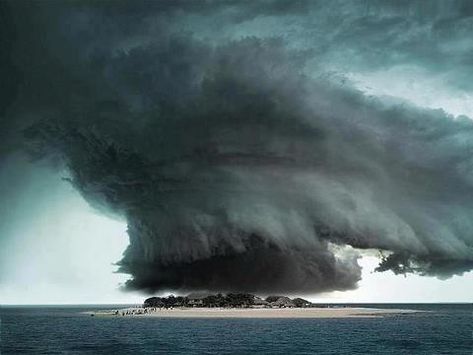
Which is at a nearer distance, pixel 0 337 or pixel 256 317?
pixel 0 337

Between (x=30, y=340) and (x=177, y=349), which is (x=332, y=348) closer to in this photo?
(x=177, y=349)

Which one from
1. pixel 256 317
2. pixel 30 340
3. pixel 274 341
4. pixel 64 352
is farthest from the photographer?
pixel 256 317

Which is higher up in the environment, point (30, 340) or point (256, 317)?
point (256, 317)

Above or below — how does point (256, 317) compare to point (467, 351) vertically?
above

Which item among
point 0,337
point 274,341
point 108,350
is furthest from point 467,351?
point 0,337

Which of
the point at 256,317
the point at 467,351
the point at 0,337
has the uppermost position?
the point at 256,317

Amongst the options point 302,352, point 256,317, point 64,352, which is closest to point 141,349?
point 64,352

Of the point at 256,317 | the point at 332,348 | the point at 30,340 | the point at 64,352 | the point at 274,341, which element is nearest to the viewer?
the point at 64,352

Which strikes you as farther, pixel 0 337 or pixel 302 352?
pixel 0 337

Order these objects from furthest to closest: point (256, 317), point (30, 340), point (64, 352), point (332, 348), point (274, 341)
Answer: point (256, 317)
point (30, 340)
point (274, 341)
point (332, 348)
point (64, 352)

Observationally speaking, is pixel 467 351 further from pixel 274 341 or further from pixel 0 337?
pixel 0 337
